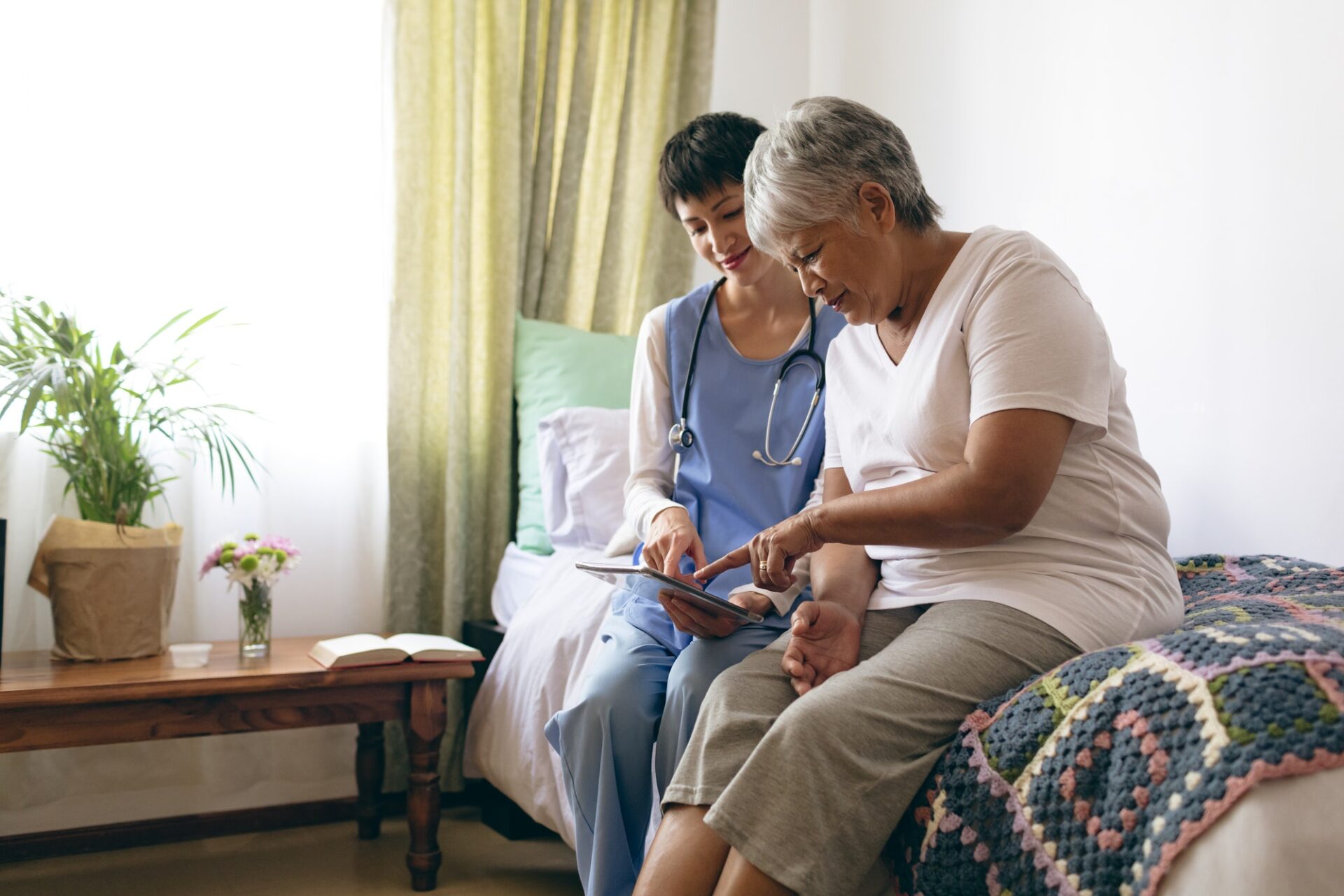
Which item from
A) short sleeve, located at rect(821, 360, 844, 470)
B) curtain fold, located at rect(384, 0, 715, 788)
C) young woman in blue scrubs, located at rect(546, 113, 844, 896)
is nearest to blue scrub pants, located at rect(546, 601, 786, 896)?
young woman in blue scrubs, located at rect(546, 113, 844, 896)

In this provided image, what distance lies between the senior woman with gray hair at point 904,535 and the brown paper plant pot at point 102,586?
110cm

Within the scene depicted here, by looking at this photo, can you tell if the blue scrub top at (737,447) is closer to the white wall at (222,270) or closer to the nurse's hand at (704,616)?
the nurse's hand at (704,616)

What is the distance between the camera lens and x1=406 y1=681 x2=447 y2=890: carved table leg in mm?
1987

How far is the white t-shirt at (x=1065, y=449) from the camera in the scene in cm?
120

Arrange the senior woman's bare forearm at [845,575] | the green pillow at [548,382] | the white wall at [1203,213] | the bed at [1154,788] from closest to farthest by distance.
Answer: the bed at [1154,788] → the senior woman's bare forearm at [845,575] → the white wall at [1203,213] → the green pillow at [548,382]

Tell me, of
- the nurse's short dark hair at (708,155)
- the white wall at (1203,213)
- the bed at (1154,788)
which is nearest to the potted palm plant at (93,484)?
the nurse's short dark hair at (708,155)

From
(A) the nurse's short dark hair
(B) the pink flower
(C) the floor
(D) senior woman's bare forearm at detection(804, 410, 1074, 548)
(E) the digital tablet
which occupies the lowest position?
(C) the floor

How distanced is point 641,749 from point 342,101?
1712mm

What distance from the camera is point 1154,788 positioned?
2.98 feet

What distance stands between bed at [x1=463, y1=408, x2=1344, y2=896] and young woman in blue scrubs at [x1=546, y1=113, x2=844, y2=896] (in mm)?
446

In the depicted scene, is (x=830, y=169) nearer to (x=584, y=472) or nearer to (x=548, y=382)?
(x=584, y=472)

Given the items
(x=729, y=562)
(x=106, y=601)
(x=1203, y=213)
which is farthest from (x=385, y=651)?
(x=1203, y=213)

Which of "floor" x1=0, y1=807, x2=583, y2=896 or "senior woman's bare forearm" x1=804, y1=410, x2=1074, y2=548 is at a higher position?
"senior woman's bare forearm" x1=804, y1=410, x2=1074, y2=548

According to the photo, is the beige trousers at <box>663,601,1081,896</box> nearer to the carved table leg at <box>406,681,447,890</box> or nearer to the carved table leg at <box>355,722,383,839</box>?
the carved table leg at <box>406,681,447,890</box>
